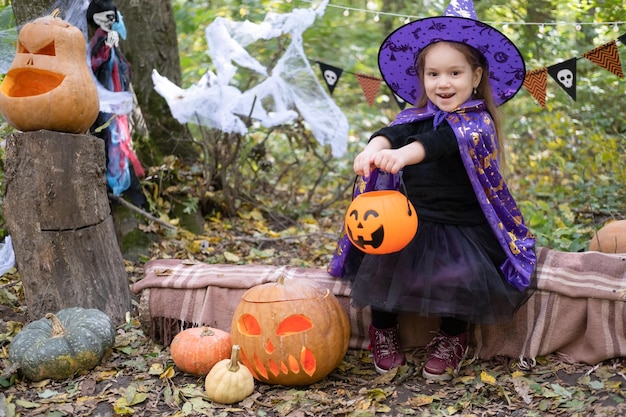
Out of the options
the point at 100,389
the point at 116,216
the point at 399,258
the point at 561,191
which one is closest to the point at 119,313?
the point at 100,389

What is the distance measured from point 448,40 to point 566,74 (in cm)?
152

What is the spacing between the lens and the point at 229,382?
102 inches

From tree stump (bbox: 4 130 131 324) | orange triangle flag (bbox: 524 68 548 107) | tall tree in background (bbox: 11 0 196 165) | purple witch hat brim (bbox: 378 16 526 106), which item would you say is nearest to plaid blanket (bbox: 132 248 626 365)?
tree stump (bbox: 4 130 131 324)

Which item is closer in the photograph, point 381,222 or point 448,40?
point 381,222

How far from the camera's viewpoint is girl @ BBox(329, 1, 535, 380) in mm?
2658

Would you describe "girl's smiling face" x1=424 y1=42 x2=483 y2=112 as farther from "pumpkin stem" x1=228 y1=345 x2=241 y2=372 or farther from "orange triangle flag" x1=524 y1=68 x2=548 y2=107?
"pumpkin stem" x1=228 y1=345 x2=241 y2=372

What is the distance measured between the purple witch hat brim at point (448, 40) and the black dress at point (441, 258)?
36 cm

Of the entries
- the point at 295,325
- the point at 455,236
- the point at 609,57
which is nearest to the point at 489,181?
the point at 455,236

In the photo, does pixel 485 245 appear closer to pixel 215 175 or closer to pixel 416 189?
pixel 416 189

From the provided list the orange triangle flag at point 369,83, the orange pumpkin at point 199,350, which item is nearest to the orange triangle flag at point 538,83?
the orange triangle flag at point 369,83

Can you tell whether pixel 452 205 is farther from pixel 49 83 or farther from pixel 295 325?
pixel 49 83

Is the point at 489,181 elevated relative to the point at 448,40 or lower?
lower

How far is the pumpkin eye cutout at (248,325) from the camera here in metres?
2.77

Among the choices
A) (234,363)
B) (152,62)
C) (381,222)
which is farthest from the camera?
(152,62)
